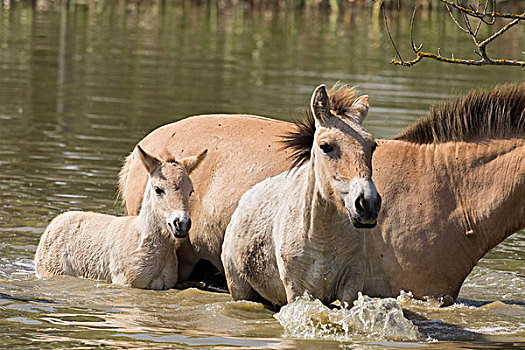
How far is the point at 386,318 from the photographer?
21.2 ft

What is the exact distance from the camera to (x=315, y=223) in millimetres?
6180

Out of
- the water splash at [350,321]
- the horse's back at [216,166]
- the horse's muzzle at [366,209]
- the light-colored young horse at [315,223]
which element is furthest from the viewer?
the horse's back at [216,166]

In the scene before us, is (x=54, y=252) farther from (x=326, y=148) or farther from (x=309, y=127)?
(x=326, y=148)

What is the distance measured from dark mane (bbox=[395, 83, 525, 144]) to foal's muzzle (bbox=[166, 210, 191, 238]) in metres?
2.02

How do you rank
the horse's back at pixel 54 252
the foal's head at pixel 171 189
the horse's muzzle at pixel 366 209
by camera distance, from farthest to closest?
the horse's back at pixel 54 252 → the foal's head at pixel 171 189 → the horse's muzzle at pixel 366 209

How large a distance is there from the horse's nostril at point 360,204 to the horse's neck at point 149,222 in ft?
8.30

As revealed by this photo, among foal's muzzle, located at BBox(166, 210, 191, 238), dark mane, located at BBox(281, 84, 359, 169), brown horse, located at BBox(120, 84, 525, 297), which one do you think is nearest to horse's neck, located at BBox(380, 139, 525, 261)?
brown horse, located at BBox(120, 84, 525, 297)

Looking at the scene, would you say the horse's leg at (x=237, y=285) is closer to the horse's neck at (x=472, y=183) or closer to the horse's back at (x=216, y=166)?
the horse's back at (x=216, y=166)

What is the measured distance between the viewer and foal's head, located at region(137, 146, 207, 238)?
713 centimetres

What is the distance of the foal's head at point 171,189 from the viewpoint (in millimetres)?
7129

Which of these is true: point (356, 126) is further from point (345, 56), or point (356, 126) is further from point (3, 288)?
point (345, 56)

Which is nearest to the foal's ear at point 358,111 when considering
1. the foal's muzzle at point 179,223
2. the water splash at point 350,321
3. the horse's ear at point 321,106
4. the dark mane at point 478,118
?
the horse's ear at point 321,106

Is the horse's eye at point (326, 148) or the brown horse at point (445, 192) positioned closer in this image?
the horse's eye at point (326, 148)

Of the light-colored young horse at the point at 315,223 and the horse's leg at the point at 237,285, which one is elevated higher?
the light-colored young horse at the point at 315,223
